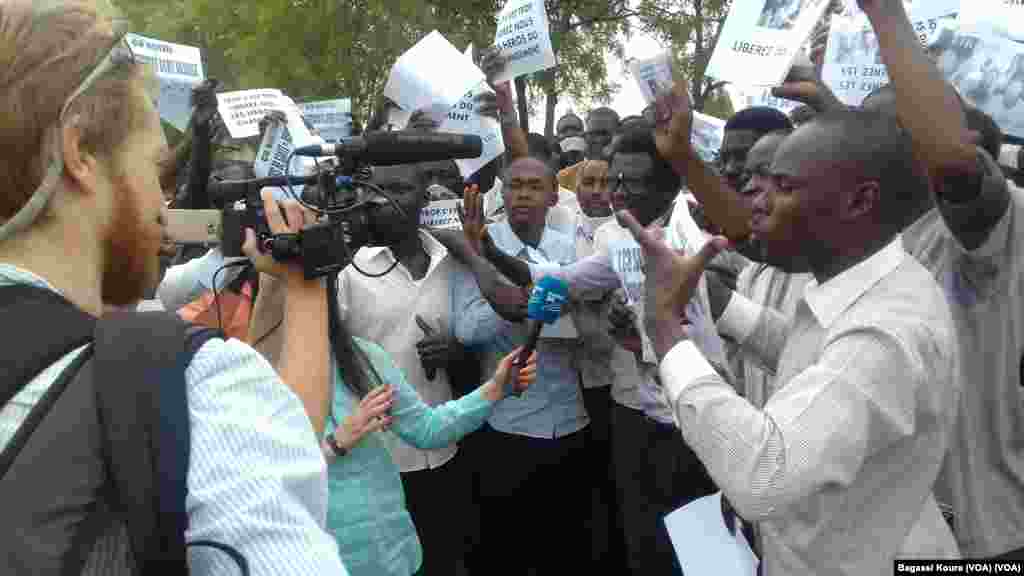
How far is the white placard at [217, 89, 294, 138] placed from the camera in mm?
3689

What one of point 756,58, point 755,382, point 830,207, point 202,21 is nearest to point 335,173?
point 830,207

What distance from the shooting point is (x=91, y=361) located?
889 millimetres

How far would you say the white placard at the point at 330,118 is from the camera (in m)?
4.27

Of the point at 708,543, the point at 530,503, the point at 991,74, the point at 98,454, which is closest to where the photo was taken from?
the point at 98,454

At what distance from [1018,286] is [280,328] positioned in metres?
1.93

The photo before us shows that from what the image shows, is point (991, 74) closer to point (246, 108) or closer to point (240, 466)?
point (240, 466)

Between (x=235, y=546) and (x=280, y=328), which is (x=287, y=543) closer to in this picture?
(x=235, y=546)

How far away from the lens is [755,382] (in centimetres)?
290

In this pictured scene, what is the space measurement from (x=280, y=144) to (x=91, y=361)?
8.43 ft

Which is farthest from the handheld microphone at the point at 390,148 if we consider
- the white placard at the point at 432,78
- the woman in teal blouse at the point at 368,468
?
the white placard at the point at 432,78

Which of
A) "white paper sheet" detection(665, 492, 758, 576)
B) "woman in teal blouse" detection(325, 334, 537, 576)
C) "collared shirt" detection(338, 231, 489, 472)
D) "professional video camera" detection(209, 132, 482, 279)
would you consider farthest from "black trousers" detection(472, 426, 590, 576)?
"professional video camera" detection(209, 132, 482, 279)

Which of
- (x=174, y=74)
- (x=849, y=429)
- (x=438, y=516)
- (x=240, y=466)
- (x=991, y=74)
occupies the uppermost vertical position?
(x=174, y=74)

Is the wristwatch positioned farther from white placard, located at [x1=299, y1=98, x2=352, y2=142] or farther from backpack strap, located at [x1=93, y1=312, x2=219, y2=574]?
white placard, located at [x1=299, y1=98, x2=352, y2=142]

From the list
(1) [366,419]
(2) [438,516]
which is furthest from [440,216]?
(1) [366,419]
